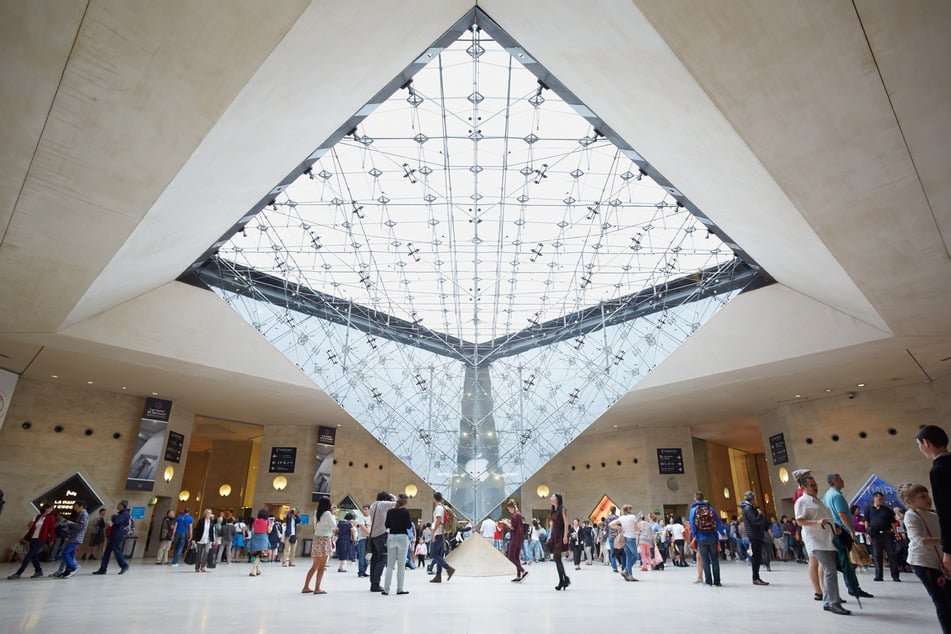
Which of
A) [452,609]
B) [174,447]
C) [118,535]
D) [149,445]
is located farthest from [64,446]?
[452,609]

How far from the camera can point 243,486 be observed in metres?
28.6

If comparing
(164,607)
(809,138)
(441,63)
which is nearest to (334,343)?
(441,63)

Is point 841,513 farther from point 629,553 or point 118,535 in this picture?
point 118,535

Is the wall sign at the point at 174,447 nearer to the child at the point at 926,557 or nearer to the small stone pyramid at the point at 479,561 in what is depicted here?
the small stone pyramid at the point at 479,561

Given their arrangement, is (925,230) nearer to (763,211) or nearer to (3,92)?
(763,211)

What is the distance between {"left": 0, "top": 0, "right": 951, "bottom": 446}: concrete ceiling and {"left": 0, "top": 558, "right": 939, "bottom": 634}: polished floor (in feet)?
16.5

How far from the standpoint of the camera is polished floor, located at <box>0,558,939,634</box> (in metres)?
4.38

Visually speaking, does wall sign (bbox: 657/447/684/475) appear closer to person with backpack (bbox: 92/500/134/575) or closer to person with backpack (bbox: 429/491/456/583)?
person with backpack (bbox: 429/491/456/583)

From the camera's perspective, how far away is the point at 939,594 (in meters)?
3.29

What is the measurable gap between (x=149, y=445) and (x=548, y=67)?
713 inches

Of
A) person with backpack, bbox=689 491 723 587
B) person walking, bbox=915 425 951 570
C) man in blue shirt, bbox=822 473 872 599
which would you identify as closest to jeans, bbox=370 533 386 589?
person with backpack, bbox=689 491 723 587

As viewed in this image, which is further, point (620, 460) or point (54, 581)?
point (620, 460)

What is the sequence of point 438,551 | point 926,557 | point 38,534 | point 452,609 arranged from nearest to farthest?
point 926,557, point 452,609, point 38,534, point 438,551

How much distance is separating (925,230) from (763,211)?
216 centimetres
